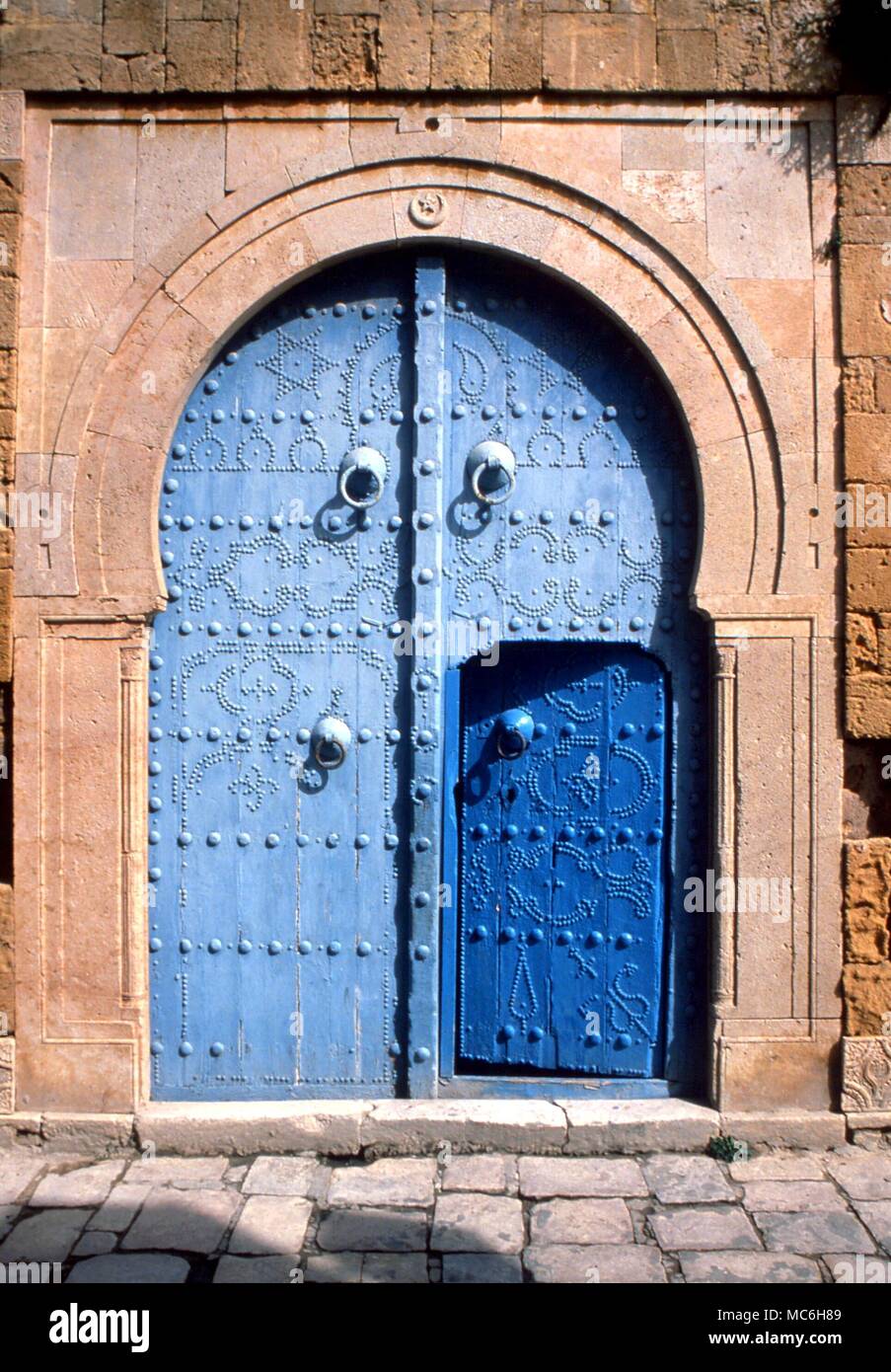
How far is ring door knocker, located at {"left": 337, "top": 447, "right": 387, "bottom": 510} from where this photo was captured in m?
4.26

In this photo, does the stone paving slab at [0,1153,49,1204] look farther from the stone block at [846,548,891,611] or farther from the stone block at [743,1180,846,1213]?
the stone block at [846,548,891,611]

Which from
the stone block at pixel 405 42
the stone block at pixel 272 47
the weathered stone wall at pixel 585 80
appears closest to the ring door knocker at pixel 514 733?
the weathered stone wall at pixel 585 80

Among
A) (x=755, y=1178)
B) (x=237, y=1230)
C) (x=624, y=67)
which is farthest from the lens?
(x=624, y=67)

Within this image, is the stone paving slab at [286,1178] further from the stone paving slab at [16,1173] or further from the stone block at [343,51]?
the stone block at [343,51]

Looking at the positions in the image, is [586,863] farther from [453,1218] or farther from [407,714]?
[453,1218]

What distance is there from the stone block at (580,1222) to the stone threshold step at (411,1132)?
372mm

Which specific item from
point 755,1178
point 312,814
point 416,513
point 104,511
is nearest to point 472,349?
point 416,513

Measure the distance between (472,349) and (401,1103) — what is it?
2.88 meters

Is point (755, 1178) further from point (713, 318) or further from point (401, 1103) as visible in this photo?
point (713, 318)

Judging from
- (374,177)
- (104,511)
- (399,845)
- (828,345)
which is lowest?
(399,845)

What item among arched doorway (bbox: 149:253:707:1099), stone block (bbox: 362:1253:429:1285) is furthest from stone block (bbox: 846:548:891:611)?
stone block (bbox: 362:1253:429:1285)

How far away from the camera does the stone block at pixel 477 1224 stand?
3.47m

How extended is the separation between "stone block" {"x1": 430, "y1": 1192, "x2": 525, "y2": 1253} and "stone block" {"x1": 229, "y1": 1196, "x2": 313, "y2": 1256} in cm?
43

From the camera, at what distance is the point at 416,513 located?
14.1 ft
